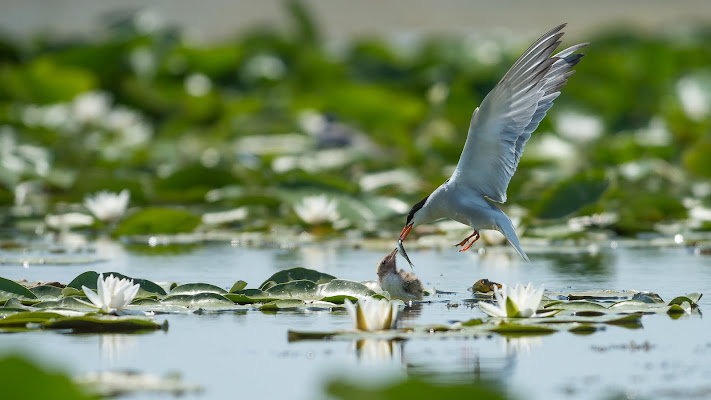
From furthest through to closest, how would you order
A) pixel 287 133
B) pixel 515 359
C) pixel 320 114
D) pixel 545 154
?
pixel 320 114 < pixel 287 133 < pixel 545 154 < pixel 515 359

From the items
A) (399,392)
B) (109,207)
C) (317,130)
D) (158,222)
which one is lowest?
(399,392)

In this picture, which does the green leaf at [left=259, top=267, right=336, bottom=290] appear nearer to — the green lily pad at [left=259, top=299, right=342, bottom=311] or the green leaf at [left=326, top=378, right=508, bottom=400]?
the green lily pad at [left=259, top=299, right=342, bottom=311]

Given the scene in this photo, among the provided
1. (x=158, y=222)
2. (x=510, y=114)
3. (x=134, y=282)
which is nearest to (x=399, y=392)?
(x=134, y=282)

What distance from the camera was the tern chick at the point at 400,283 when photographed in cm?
476

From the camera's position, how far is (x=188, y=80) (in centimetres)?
1316

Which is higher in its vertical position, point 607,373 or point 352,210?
point 352,210

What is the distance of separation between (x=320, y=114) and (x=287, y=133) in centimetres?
84

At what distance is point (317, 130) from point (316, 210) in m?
3.75

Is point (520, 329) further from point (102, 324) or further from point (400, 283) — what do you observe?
point (102, 324)

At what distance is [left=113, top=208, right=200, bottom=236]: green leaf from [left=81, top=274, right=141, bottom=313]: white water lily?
10.3ft

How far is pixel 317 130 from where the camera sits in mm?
11086

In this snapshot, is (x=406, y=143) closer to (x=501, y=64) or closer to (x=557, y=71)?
(x=501, y=64)

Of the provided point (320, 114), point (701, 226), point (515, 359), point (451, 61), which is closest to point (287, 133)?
point (320, 114)

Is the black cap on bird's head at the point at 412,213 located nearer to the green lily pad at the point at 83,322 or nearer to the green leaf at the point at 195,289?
the green leaf at the point at 195,289
